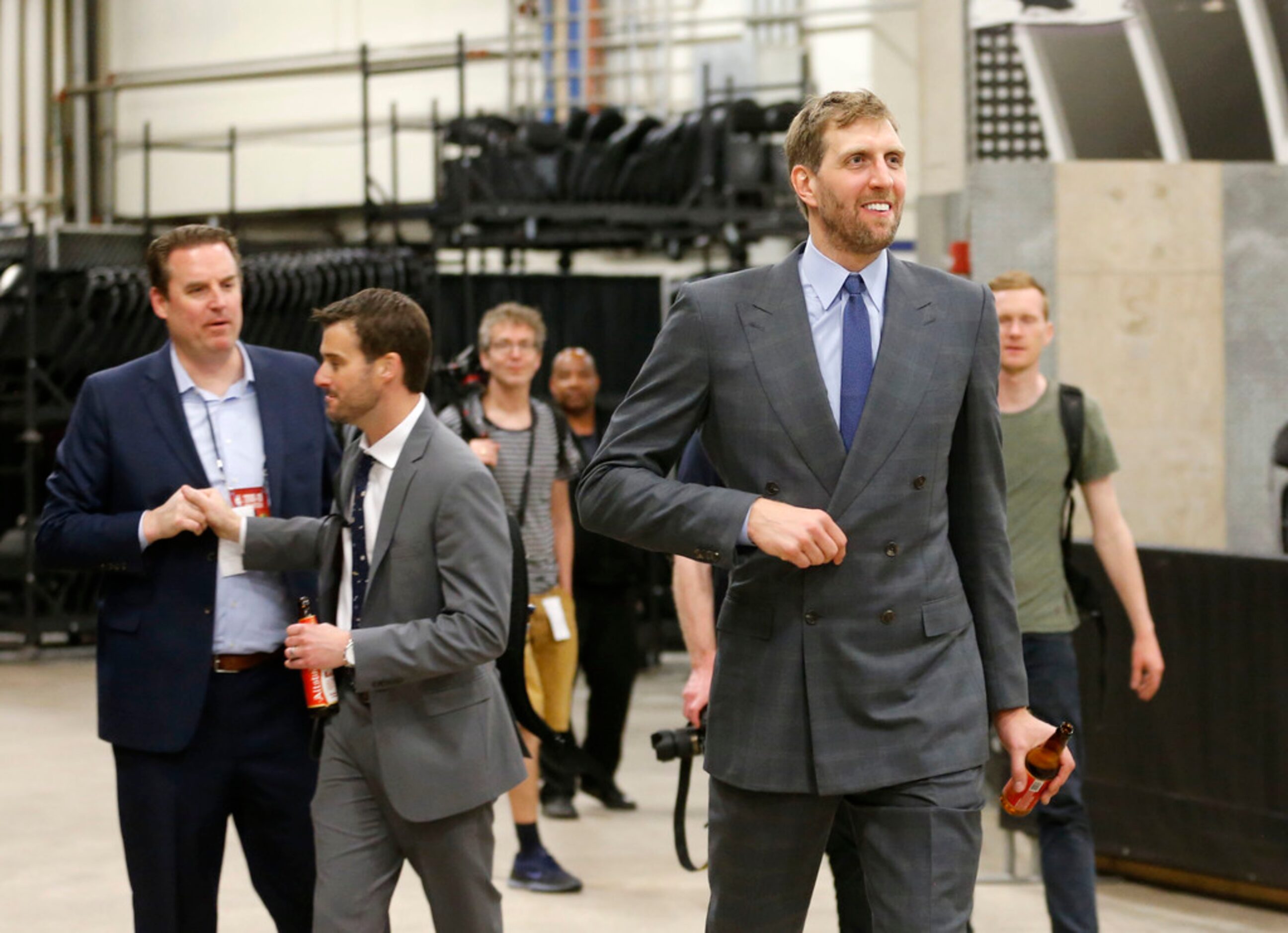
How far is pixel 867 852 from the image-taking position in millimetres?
2549

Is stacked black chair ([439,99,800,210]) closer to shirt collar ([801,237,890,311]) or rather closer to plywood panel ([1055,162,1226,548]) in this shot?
plywood panel ([1055,162,1226,548])

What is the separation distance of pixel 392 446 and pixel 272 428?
42 centimetres

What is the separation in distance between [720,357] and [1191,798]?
3292 mm

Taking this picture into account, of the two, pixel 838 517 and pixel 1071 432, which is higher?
pixel 1071 432

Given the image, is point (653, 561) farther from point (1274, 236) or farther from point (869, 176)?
point (869, 176)

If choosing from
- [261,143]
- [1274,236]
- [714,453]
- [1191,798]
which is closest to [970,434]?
[714,453]

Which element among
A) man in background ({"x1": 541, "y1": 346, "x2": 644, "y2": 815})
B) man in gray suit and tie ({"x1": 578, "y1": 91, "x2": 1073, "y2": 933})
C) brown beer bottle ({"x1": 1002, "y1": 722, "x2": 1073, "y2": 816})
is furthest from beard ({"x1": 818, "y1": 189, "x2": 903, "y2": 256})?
man in background ({"x1": 541, "y1": 346, "x2": 644, "y2": 815})

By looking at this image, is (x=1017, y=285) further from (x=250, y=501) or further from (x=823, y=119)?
(x=250, y=501)

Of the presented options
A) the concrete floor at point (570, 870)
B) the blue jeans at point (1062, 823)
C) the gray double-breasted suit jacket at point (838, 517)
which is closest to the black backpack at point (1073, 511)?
the blue jeans at point (1062, 823)

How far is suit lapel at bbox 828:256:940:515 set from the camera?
2484 millimetres

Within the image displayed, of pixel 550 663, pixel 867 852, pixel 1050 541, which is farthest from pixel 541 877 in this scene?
pixel 867 852

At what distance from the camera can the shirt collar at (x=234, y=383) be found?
3.43m

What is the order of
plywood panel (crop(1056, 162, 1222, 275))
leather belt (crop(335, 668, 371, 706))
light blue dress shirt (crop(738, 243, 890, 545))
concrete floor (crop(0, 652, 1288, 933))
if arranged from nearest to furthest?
light blue dress shirt (crop(738, 243, 890, 545)), leather belt (crop(335, 668, 371, 706)), concrete floor (crop(0, 652, 1288, 933)), plywood panel (crop(1056, 162, 1222, 275))

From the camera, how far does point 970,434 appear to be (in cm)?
259
